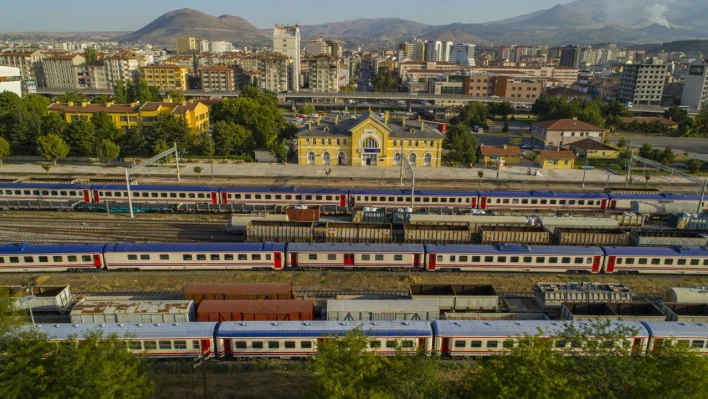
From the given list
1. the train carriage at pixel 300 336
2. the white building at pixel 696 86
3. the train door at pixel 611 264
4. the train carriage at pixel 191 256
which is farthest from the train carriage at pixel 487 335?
the white building at pixel 696 86

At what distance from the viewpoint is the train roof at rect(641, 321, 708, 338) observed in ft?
62.3

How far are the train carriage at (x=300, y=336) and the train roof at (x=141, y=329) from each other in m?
0.79

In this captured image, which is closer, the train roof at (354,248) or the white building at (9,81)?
the train roof at (354,248)

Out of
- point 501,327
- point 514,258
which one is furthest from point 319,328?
point 514,258

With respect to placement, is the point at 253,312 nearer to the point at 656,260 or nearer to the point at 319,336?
the point at 319,336

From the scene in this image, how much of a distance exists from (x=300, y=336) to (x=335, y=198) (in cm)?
2145

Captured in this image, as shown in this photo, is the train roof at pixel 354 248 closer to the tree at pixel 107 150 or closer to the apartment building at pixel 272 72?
the tree at pixel 107 150

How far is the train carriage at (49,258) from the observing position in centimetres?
2748

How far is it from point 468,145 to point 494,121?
47.6 metres

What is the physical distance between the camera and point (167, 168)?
56.5 metres

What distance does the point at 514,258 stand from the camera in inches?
1108

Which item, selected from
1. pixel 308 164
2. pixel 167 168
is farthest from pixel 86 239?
pixel 308 164

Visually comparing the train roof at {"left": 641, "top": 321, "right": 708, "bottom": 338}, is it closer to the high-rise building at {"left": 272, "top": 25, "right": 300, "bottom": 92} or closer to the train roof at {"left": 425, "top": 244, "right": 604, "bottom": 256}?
the train roof at {"left": 425, "top": 244, "right": 604, "bottom": 256}

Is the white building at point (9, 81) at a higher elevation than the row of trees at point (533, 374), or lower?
higher
